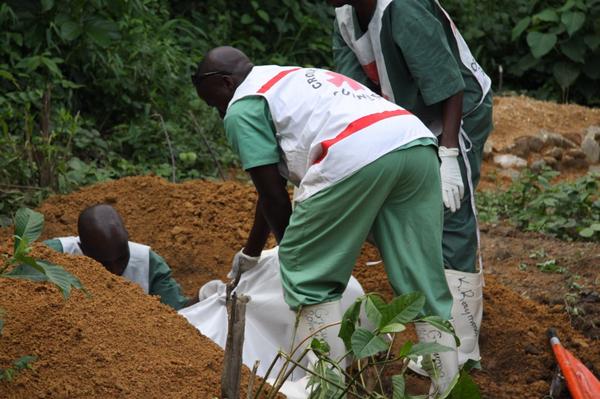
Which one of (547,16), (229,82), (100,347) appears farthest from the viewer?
(547,16)

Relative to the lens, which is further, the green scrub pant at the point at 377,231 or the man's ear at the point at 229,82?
the man's ear at the point at 229,82

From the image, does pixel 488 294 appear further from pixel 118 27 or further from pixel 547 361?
pixel 118 27

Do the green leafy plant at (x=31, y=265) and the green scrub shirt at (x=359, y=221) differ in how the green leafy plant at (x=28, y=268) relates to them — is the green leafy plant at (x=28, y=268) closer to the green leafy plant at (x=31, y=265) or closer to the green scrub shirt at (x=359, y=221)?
the green leafy plant at (x=31, y=265)

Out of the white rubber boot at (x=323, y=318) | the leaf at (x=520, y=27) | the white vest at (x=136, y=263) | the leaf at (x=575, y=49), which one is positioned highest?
the white rubber boot at (x=323, y=318)

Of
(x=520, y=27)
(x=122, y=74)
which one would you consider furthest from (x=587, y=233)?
(x=520, y=27)

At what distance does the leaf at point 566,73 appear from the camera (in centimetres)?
1039

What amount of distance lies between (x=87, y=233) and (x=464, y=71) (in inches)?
64.7

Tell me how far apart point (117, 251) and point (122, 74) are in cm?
348

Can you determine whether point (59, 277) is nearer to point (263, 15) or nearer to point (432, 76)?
point (432, 76)

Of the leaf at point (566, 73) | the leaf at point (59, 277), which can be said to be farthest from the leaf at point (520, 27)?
the leaf at point (59, 277)

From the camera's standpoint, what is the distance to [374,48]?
412 cm

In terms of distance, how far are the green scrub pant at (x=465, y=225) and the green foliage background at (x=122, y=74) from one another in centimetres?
266

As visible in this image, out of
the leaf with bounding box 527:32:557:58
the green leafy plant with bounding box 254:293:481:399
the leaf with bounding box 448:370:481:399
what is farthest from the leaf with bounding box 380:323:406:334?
the leaf with bounding box 527:32:557:58

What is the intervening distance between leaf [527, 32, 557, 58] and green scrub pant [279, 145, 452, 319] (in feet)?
22.7
